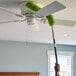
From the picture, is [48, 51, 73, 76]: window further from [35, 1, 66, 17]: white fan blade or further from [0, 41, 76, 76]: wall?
[35, 1, 66, 17]: white fan blade

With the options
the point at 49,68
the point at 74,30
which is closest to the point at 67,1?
the point at 74,30

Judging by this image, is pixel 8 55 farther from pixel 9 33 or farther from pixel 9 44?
pixel 9 33

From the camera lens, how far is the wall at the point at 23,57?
19.7 feet

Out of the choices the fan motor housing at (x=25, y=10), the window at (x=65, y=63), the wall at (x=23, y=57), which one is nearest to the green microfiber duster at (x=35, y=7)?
the fan motor housing at (x=25, y=10)

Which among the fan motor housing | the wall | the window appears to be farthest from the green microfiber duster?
the window

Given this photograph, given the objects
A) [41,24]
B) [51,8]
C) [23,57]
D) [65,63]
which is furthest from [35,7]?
[65,63]

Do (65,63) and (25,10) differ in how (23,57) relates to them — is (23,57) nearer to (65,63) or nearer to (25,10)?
(65,63)

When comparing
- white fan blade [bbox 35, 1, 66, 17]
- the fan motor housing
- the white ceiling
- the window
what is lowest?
the window

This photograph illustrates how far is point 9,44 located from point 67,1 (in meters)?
3.69

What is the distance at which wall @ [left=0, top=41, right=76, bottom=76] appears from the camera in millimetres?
5992

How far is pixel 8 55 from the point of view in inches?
237

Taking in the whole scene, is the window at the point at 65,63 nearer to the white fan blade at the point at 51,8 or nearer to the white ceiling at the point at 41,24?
the white ceiling at the point at 41,24

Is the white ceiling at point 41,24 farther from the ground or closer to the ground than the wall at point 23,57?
farther from the ground

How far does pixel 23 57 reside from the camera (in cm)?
619
